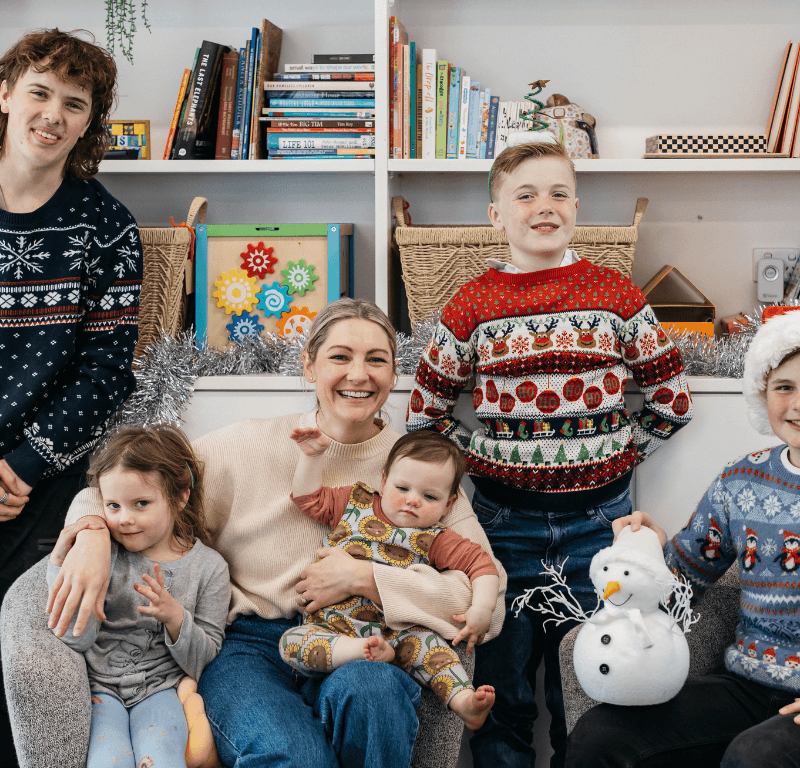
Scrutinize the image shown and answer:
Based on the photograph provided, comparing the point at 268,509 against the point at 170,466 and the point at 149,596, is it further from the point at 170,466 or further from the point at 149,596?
the point at 149,596

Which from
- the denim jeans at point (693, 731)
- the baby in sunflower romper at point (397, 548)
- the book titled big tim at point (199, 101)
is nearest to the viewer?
the denim jeans at point (693, 731)

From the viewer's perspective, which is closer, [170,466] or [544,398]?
[170,466]

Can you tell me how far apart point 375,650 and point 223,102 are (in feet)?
5.13

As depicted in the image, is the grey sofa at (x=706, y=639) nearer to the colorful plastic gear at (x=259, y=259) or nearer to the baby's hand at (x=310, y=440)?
the baby's hand at (x=310, y=440)

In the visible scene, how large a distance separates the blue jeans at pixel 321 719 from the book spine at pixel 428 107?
4.54ft

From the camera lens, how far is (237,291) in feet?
6.97

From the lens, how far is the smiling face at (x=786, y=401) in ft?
4.13

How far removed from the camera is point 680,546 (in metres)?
1.42

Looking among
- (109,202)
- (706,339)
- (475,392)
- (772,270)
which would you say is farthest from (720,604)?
(109,202)

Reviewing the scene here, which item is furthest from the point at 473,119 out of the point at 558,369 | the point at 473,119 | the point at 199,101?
the point at 558,369

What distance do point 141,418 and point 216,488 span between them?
0.40 m

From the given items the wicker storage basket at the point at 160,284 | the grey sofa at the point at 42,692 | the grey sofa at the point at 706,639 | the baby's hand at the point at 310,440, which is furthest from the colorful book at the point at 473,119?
the grey sofa at the point at 42,692

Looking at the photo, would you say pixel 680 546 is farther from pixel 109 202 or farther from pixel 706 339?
pixel 109 202

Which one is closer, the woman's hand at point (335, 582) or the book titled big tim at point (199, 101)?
the woman's hand at point (335, 582)
